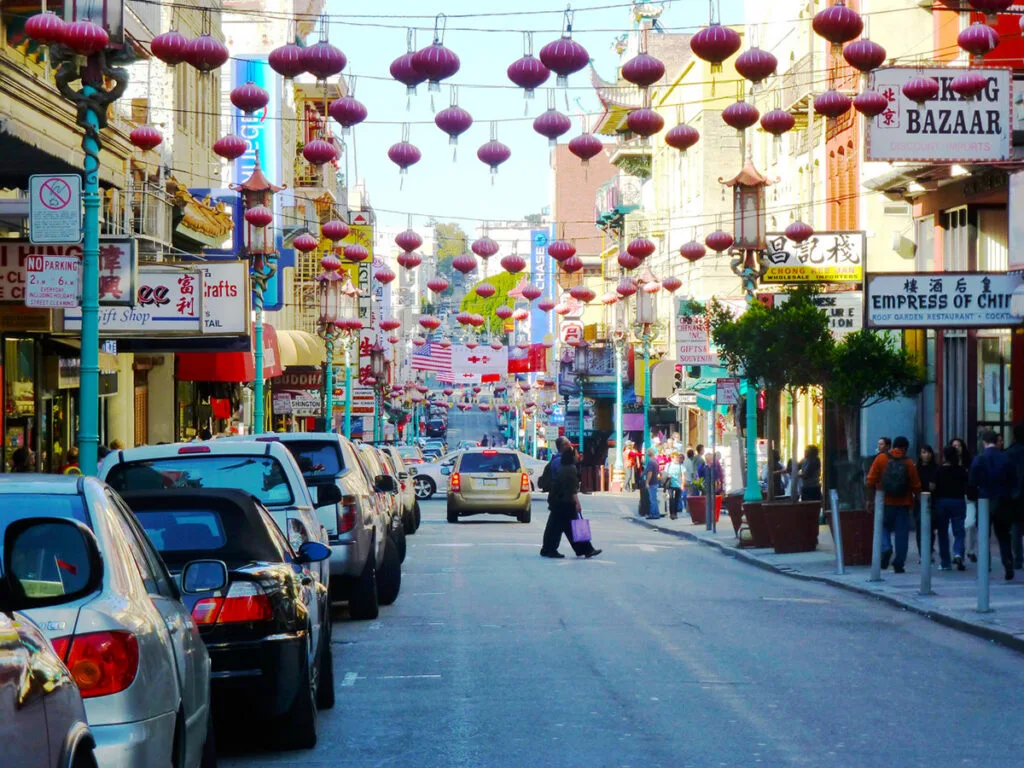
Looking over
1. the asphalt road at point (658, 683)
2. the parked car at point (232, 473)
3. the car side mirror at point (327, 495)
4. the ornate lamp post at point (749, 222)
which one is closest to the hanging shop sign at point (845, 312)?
the ornate lamp post at point (749, 222)

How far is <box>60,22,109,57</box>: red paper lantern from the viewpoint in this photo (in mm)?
→ 14484

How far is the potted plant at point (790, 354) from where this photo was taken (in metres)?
26.1

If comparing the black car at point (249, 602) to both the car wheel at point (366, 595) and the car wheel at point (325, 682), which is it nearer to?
the car wheel at point (325, 682)

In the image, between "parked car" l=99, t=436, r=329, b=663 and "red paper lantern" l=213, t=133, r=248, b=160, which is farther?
"red paper lantern" l=213, t=133, r=248, b=160

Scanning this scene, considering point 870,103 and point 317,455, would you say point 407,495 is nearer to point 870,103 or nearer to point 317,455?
point 317,455

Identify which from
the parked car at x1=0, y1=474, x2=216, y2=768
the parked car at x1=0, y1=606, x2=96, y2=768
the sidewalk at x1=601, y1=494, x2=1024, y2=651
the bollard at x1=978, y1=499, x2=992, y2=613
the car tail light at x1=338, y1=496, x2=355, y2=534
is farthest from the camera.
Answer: the bollard at x1=978, y1=499, x2=992, y2=613

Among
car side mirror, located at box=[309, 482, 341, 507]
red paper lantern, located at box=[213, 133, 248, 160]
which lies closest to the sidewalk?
car side mirror, located at box=[309, 482, 341, 507]

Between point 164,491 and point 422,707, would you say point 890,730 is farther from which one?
point 164,491

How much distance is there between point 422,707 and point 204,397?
35297 mm

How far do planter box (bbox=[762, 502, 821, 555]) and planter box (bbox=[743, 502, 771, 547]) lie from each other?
95 cm

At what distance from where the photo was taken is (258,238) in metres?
31.6

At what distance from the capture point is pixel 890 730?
1013cm

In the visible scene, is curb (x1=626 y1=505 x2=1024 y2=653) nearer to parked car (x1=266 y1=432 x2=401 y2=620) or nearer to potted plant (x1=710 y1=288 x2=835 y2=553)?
potted plant (x1=710 y1=288 x2=835 y2=553)

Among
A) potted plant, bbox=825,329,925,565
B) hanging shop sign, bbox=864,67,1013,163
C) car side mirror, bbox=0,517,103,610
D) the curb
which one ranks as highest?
hanging shop sign, bbox=864,67,1013,163
